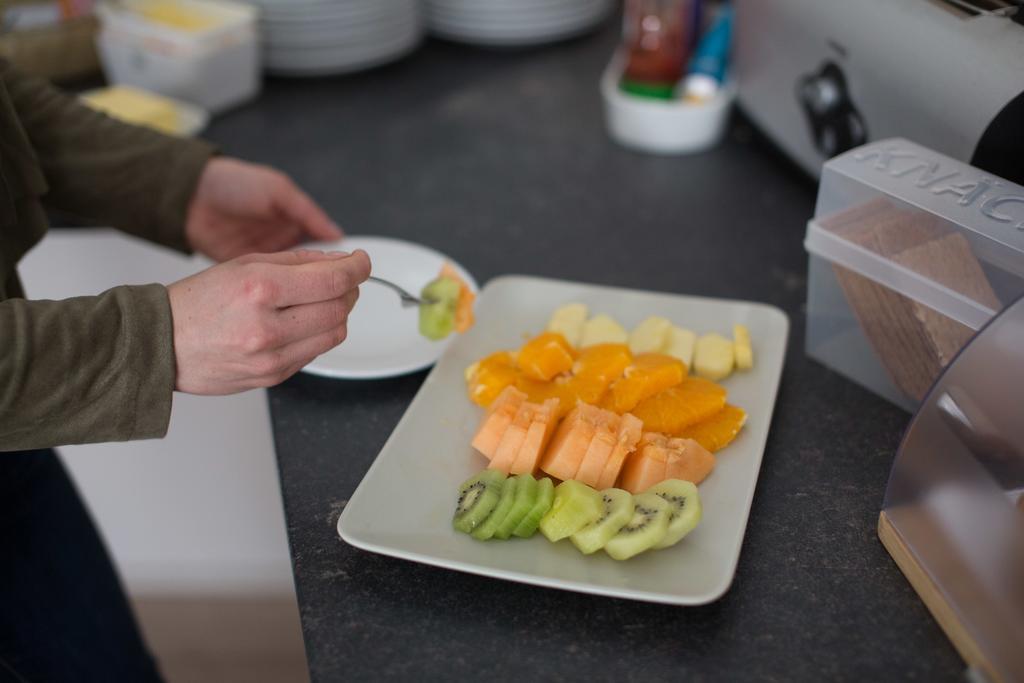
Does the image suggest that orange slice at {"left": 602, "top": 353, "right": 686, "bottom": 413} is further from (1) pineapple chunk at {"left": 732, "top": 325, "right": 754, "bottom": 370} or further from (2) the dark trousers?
(2) the dark trousers

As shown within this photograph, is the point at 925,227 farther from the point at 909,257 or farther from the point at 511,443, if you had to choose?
the point at 511,443

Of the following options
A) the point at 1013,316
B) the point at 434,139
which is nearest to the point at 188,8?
the point at 434,139

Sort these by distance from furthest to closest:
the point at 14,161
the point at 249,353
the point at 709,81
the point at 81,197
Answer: the point at 709,81, the point at 81,197, the point at 14,161, the point at 249,353

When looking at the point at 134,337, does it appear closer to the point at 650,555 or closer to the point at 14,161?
the point at 14,161

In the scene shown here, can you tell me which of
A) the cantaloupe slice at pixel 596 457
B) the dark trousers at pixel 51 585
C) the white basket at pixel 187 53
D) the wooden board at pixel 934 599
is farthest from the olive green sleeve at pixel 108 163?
the wooden board at pixel 934 599

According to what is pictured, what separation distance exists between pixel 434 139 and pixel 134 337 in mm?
893

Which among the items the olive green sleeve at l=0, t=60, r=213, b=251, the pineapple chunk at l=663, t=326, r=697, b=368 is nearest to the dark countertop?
the pineapple chunk at l=663, t=326, r=697, b=368

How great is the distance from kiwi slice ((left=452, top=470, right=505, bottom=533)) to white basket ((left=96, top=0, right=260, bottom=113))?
1048 mm

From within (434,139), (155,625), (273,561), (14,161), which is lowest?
(155,625)

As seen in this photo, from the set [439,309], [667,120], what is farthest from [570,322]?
[667,120]

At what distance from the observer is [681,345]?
946 mm

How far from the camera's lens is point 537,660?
674 millimetres

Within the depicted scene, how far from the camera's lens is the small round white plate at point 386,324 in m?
0.96

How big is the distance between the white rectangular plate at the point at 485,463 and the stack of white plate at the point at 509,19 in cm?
84
